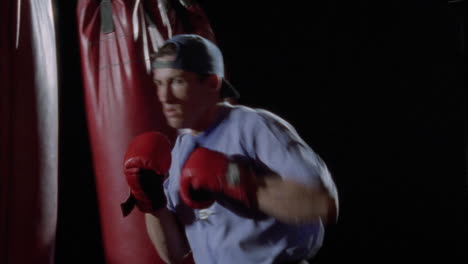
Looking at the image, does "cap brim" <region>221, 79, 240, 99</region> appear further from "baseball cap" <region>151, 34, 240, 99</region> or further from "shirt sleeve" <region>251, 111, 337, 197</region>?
"shirt sleeve" <region>251, 111, 337, 197</region>

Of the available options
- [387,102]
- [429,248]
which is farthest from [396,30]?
[429,248]

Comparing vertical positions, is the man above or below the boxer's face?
below

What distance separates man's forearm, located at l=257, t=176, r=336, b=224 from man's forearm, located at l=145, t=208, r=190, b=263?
32 cm

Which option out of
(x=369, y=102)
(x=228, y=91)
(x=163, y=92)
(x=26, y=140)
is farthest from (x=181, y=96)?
(x=369, y=102)

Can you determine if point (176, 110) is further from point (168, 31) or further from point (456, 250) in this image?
point (456, 250)

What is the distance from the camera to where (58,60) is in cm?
180

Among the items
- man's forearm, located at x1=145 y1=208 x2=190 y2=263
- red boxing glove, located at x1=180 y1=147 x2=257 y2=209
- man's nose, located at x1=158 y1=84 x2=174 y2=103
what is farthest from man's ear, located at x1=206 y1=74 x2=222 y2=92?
man's forearm, located at x1=145 y1=208 x2=190 y2=263

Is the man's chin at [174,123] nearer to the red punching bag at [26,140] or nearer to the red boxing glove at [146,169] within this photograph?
the red boxing glove at [146,169]

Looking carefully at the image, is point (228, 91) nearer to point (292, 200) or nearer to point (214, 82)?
point (214, 82)

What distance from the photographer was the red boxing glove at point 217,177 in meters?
1.43

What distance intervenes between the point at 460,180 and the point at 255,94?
0.81 meters

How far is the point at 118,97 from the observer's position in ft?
5.39

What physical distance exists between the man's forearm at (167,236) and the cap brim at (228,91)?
41cm

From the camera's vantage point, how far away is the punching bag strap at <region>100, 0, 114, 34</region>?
65.9 inches
